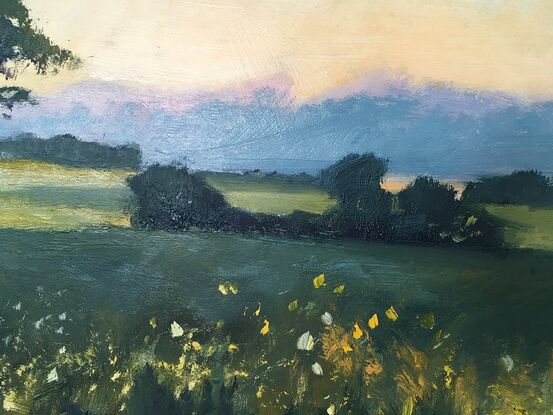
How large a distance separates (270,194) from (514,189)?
1318 mm

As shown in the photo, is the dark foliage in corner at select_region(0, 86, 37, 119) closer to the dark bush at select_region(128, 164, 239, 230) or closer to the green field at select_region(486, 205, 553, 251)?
the dark bush at select_region(128, 164, 239, 230)

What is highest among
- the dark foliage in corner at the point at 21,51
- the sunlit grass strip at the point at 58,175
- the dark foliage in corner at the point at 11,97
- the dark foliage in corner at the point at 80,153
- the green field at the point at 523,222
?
the dark foliage in corner at the point at 21,51

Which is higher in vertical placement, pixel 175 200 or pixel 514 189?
pixel 514 189

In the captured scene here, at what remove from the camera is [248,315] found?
8.63 ft

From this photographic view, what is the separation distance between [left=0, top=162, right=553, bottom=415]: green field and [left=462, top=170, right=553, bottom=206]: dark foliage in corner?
0.06 meters

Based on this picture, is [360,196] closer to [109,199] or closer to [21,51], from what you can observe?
[109,199]

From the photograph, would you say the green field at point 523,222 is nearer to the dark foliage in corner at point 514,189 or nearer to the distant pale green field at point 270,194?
the dark foliage in corner at point 514,189

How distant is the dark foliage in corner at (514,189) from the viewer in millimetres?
2645

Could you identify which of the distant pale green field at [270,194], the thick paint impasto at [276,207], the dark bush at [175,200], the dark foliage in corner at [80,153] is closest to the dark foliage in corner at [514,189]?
the thick paint impasto at [276,207]

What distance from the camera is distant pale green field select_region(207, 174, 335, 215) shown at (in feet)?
8.66

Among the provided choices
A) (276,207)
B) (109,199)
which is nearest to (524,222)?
(276,207)

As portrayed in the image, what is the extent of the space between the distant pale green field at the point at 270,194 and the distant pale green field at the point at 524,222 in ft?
3.06

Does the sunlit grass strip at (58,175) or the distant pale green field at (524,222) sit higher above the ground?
the sunlit grass strip at (58,175)

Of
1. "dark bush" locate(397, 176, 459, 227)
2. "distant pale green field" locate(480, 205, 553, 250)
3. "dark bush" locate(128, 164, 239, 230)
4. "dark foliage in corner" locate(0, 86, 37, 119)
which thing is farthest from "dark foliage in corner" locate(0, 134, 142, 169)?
"distant pale green field" locate(480, 205, 553, 250)
